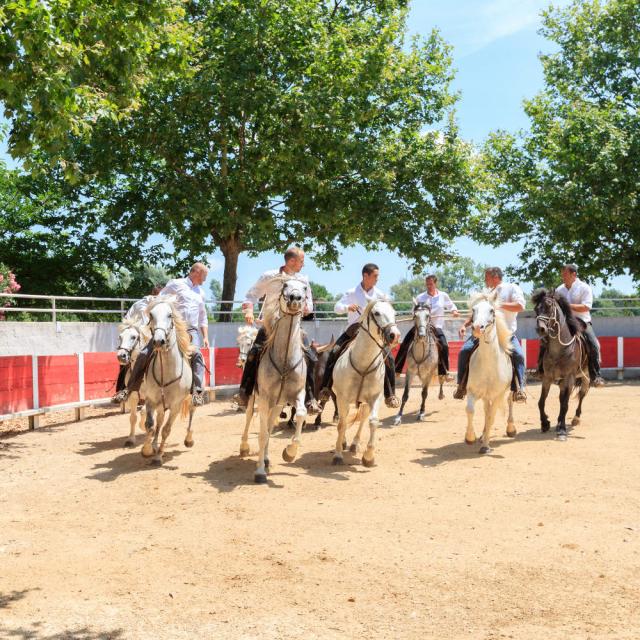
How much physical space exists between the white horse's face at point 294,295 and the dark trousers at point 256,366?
3.57 ft

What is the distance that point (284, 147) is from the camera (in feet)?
86.1

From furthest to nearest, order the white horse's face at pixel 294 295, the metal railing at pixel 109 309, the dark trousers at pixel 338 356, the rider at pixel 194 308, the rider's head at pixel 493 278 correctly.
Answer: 1. the metal railing at pixel 109 309
2. the rider's head at pixel 493 278
3. the rider at pixel 194 308
4. the dark trousers at pixel 338 356
5. the white horse's face at pixel 294 295

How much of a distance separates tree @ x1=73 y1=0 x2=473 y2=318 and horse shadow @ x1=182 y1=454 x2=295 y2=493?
16.2 metres

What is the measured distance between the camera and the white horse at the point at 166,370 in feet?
34.1

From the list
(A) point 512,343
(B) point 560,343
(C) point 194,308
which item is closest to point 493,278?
(A) point 512,343

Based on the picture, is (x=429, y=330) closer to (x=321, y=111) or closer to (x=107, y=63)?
(x=107, y=63)

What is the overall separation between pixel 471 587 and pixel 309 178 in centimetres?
2206

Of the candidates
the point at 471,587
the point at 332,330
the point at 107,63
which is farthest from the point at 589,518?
the point at 332,330

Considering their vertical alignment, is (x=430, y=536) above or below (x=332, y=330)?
below

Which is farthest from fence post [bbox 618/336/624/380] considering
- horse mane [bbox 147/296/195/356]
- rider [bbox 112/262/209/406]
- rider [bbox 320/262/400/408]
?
horse mane [bbox 147/296/195/356]

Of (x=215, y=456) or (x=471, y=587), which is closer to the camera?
(x=471, y=587)

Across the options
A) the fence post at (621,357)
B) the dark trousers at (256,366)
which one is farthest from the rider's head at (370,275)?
the fence post at (621,357)

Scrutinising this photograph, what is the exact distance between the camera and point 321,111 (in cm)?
2655

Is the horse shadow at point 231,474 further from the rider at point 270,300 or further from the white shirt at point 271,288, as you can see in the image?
the white shirt at point 271,288
